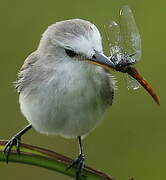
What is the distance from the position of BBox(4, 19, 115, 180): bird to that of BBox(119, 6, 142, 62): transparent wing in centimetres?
15

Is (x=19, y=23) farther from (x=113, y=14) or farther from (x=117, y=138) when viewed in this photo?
(x=117, y=138)

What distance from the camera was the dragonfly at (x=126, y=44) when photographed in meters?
4.78

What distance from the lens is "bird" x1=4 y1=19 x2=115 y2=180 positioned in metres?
5.11

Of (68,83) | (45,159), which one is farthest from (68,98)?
(45,159)

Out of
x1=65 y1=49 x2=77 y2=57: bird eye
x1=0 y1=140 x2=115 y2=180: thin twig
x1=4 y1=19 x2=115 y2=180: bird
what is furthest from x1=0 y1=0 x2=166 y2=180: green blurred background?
x1=0 y1=140 x2=115 y2=180: thin twig

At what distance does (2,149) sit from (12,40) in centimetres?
335

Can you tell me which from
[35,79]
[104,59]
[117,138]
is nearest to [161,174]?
[117,138]

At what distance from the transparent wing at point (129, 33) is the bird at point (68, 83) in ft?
0.48

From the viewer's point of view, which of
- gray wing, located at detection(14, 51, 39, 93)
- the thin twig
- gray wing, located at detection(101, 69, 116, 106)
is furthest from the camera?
gray wing, located at detection(14, 51, 39, 93)

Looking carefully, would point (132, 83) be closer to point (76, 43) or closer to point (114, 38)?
point (114, 38)

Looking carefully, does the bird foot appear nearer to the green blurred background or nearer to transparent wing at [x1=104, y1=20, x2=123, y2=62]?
transparent wing at [x1=104, y1=20, x2=123, y2=62]

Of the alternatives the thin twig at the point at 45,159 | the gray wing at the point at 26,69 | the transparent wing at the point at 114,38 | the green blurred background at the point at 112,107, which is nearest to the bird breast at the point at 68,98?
the gray wing at the point at 26,69

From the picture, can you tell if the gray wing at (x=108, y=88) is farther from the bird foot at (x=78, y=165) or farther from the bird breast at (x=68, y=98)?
the bird foot at (x=78, y=165)

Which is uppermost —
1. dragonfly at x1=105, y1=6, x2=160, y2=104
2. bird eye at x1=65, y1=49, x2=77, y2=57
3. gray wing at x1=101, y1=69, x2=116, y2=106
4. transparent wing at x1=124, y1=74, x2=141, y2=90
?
dragonfly at x1=105, y1=6, x2=160, y2=104
